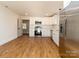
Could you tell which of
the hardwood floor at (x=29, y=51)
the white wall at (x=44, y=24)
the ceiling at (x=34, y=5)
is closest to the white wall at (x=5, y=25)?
the ceiling at (x=34, y=5)

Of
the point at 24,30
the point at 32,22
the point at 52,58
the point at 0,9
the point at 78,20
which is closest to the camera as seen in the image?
the point at 78,20

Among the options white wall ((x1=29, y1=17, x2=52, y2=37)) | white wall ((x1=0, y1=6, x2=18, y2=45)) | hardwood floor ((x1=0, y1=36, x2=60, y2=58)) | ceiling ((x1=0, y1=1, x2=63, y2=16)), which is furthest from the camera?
white wall ((x1=29, y1=17, x2=52, y2=37))

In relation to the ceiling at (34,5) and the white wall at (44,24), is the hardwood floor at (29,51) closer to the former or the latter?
the ceiling at (34,5)

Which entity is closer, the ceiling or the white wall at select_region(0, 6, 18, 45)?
the ceiling

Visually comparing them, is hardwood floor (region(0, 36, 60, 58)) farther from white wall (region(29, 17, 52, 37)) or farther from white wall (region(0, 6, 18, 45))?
white wall (region(29, 17, 52, 37))

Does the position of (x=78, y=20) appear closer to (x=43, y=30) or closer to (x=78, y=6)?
(x=78, y=6)

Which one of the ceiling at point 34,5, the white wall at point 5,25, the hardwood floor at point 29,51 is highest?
the ceiling at point 34,5

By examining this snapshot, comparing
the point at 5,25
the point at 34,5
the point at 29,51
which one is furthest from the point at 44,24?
the point at 29,51

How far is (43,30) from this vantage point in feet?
40.9

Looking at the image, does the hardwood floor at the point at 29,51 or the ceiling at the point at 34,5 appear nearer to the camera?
the hardwood floor at the point at 29,51

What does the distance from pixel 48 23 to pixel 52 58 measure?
8321mm

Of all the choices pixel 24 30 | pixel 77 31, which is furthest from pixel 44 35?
pixel 77 31

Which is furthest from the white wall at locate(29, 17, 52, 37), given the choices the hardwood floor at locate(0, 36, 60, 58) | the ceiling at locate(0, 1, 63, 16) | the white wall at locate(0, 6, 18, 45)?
the hardwood floor at locate(0, 36, 60, 58)

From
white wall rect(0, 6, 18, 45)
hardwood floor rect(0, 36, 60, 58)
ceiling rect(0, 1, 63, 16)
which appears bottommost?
hardwood floor rect(0, 36, 60, 58)
